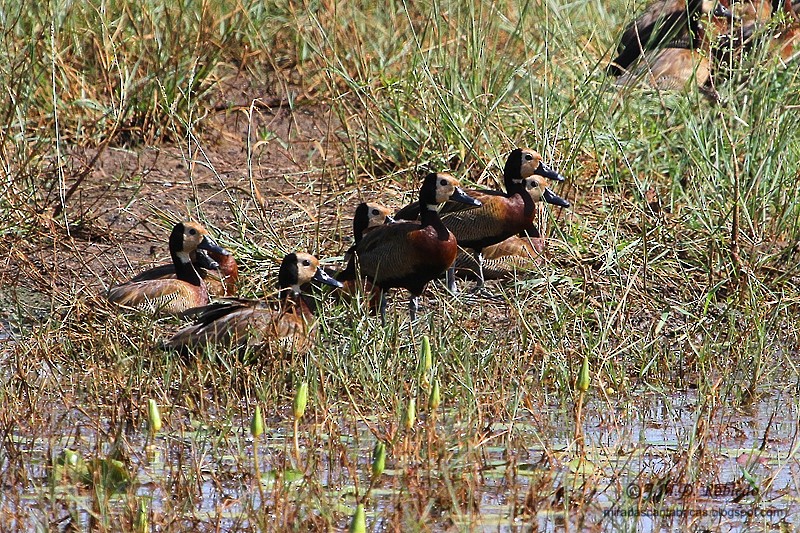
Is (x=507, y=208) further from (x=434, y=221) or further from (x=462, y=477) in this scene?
(x=462, y=477)

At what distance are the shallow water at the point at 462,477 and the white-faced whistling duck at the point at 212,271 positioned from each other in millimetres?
1958

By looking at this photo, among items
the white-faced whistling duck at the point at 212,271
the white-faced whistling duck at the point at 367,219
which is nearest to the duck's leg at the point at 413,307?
the white-faced whistling duck at the point at 367,219

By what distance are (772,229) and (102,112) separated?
13.3ft

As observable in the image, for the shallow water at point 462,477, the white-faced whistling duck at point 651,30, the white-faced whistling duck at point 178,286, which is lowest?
the shallow water at point 462,477

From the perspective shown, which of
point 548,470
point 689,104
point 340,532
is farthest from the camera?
point 689,104

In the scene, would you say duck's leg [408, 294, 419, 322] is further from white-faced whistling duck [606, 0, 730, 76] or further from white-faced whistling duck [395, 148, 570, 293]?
white-faced whistling duck [606, 0, 730, 76]

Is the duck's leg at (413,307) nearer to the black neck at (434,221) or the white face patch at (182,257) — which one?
the black neck at (434,221)

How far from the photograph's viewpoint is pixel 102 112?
8875 millimetres

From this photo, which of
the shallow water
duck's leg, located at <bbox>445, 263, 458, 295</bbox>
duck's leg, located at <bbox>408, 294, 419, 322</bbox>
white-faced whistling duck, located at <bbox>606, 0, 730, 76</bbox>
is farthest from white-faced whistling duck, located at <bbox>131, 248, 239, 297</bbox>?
white-faced whistling duck, located at <bbox>606, 0, 730, 76</bbox>

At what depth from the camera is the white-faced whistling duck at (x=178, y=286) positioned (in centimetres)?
674

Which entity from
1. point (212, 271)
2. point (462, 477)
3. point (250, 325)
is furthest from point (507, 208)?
point (462, 477)

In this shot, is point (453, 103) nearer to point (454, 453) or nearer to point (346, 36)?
point (346, 36)

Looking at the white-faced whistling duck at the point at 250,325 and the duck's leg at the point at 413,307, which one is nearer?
the white-faced whistling duck at the point at 250,325

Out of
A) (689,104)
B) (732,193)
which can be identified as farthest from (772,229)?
(689,104)
